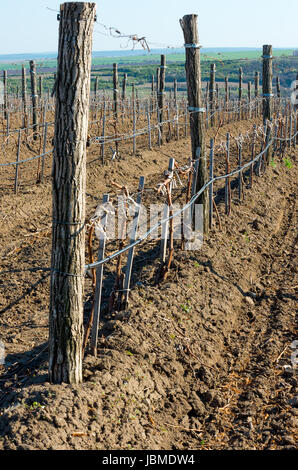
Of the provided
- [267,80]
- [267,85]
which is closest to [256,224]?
[267,85]

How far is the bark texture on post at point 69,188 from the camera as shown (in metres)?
4.19

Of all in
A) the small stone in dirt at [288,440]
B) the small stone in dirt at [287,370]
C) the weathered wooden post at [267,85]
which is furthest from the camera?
the weathered wooden post at [267,85]

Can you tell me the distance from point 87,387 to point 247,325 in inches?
112

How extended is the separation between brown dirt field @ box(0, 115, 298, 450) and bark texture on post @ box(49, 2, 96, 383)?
1.02ft

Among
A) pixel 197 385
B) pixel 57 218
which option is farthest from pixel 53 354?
pixel 197 385

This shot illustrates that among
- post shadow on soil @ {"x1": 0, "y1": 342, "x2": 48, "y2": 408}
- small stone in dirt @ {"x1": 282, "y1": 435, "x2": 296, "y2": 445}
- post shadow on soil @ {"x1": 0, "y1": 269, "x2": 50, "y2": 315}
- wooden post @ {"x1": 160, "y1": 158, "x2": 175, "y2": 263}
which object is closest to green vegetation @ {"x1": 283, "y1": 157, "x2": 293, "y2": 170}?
wooden post @ {"x1": 160, "y1": 158, "x2": 175, "y2": 263}

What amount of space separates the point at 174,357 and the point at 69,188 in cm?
205

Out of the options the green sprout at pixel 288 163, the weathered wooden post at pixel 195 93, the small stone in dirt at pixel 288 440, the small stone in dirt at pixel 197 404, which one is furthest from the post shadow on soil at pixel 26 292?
the green sprout at pixel 288 163

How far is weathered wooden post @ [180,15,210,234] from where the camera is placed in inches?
318

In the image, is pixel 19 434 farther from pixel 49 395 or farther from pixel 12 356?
pixel 12 356

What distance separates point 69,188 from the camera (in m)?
4.34

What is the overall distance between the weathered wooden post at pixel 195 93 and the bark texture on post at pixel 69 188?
4101 mm

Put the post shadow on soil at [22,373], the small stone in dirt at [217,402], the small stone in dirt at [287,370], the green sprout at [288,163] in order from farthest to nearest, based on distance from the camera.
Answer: the green sprout at [288,163], the small stone in dirt at [287,370], the small stone in dirt at [217,402], the post shadow on soil at [22,373]

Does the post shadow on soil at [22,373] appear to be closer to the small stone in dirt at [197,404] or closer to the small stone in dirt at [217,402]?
the small stone in dirt at [197,404]
